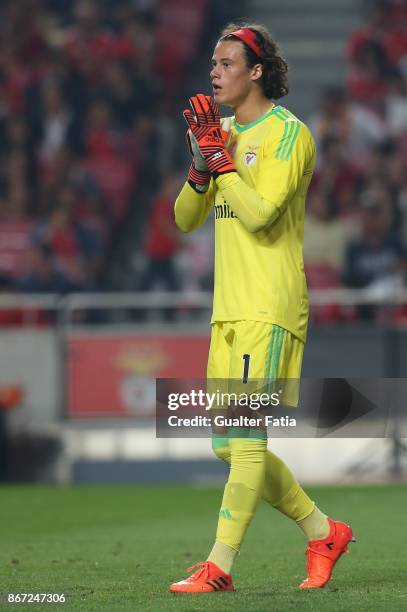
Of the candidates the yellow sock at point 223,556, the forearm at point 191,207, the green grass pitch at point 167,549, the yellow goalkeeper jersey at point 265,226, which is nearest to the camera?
the green grass pitch at point 167,549

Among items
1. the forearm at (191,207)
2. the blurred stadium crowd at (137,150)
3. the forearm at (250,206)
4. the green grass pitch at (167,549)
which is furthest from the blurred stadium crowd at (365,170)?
the forearm at (250,206)

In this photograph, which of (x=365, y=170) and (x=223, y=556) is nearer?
(x=223, y=556)

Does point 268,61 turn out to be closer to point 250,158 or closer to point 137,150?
point 250,158

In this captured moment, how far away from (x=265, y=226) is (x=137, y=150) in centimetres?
1282

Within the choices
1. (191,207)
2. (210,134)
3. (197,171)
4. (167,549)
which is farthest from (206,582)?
(167,549)

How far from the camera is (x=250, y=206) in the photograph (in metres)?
6.00

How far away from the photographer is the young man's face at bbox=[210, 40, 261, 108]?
6250mm

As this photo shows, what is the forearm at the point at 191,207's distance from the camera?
20.9ft

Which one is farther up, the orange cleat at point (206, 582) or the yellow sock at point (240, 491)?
the yellow sock at point (240, 491)

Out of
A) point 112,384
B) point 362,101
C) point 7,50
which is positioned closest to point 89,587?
point 112,384

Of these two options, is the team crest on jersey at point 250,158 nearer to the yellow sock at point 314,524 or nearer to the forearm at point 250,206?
the forearm at point 250,206

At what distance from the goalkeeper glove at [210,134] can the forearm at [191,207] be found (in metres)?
0.24

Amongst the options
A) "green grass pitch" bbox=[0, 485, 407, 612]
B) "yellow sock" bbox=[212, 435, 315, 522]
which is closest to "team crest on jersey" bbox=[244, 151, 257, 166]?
"yellow sock" bbox=[212, 435, 315, 522]

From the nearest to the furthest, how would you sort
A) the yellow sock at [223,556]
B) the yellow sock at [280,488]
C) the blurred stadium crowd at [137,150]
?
the yellow sock at [223,556] < the yellow sock at [280,488] < the blurred stadium crowd at [137,150]
